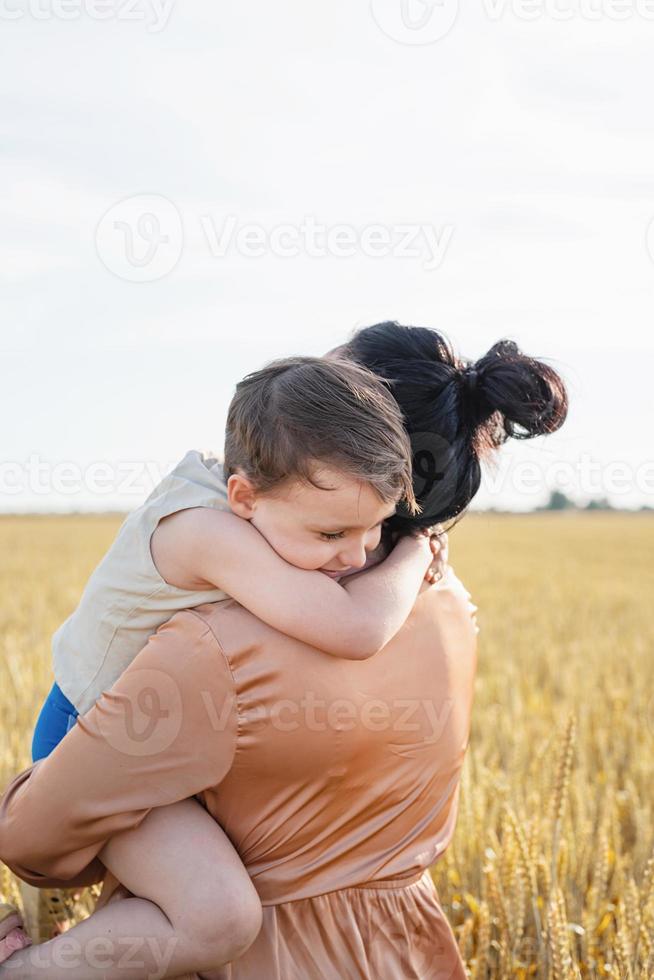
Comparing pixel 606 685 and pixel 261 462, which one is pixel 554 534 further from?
pixel 261 462

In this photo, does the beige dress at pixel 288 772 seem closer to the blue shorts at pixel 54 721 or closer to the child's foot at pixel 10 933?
the child's foot at pixel 10 933

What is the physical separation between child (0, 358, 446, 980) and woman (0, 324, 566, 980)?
0.07m

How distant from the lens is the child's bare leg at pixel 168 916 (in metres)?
1.75

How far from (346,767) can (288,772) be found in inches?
4.4

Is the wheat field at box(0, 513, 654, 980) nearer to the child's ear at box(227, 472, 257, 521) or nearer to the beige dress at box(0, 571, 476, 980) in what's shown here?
the beige dress at box(0, 571, 476, 980)

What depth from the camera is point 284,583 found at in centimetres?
178

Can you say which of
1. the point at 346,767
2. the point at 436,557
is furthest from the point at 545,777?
the point at 346,767

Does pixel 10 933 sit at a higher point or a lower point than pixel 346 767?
lower

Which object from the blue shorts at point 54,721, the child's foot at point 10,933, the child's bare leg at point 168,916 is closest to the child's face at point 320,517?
the child's bare leg at point 168,916

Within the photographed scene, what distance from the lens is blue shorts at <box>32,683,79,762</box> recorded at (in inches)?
85.5

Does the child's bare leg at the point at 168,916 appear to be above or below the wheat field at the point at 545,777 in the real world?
above

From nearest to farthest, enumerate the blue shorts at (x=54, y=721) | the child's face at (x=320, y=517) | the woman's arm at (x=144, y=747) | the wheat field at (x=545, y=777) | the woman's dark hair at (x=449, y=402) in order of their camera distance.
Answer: the woman's arm at (x=144, y=747), the child's face at (x=320, y=517), the woman's dark hair at (x=449, y=402), the blue shorts at (x=54, y=721), the wheat field at (x=545, y=777)

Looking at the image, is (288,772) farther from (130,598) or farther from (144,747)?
(130,598)

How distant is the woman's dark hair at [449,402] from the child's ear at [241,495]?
1.02 feet
